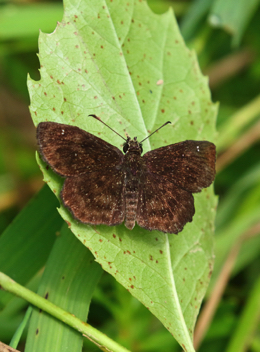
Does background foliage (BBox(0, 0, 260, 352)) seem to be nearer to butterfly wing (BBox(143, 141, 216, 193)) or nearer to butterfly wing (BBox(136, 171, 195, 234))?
butterfly wing (BBox(136, 171, 195, 234))

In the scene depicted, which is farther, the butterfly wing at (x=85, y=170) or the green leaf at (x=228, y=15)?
the green leaf at (x=228, y=15)

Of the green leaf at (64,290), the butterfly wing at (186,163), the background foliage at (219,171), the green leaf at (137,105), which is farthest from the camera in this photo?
the background foliage at (219,171)

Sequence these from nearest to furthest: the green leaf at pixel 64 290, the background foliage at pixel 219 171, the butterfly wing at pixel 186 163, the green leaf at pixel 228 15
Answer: the green leaf at pixel 64 290, the butterfly wing at pixel 186 163, the background foliage at pixel 219 171, the green leaf at pixel 228 15

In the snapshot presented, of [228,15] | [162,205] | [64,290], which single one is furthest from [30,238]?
[228,15]

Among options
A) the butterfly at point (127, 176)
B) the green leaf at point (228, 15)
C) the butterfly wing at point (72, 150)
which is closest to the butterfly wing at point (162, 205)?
the butterfly at point (127, 176)

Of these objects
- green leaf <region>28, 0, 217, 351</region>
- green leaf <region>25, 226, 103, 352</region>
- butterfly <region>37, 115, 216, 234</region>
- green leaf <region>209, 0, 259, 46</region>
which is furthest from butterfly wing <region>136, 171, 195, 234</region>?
green leaf <region>209, 0, 259, 46</region>

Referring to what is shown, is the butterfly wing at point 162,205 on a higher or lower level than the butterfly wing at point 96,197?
lower

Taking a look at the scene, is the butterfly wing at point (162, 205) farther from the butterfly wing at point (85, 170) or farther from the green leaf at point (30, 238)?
the green leaf at point (30, 238)

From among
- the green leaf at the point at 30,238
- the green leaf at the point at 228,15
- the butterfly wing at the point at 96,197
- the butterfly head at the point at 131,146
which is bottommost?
the green leaf at the point at 30,238

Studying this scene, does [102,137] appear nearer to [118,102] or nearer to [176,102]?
[118,102]
